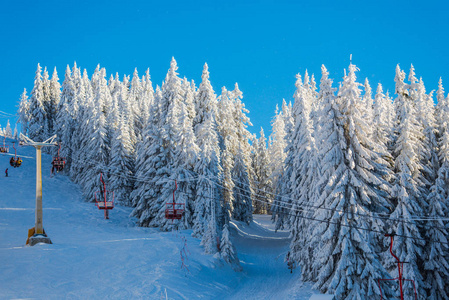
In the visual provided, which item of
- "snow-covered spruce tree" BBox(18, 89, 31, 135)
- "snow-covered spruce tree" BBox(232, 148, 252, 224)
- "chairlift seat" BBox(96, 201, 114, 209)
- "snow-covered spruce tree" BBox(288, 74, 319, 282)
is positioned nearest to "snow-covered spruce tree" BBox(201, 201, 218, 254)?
"snow-covered spruce tree" BBox(288, 74, 319, 282)

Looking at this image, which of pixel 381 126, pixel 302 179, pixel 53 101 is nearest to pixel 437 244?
pixel 381 126

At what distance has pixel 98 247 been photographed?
108 ft

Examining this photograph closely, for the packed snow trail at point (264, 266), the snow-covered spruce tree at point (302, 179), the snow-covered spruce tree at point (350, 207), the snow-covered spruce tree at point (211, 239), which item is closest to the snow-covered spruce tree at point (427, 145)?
the snow-covered spruce tree at point (350, 207)

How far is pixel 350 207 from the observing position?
23.4 meters

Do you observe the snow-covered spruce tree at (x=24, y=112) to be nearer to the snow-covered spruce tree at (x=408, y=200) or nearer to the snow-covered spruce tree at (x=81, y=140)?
the snow-covered spruce tree at (x=81, y=140)

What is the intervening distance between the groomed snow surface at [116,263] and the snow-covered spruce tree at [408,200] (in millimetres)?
6817

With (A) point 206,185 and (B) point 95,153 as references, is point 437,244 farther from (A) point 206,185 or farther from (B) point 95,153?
(B) point 95,153

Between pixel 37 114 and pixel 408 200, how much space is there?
69346mm

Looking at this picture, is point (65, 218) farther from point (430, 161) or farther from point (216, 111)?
point (430, 161)

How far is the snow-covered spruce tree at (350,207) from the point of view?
73.4 ft

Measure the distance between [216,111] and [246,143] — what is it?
12632 mm

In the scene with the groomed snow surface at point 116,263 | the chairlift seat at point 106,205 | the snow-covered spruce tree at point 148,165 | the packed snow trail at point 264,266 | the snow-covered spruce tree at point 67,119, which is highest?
the snow-covered spruce tree at point 67,119

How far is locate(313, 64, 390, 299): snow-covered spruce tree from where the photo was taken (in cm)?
2236

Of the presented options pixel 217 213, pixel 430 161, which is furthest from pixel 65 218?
pixel 430 161
